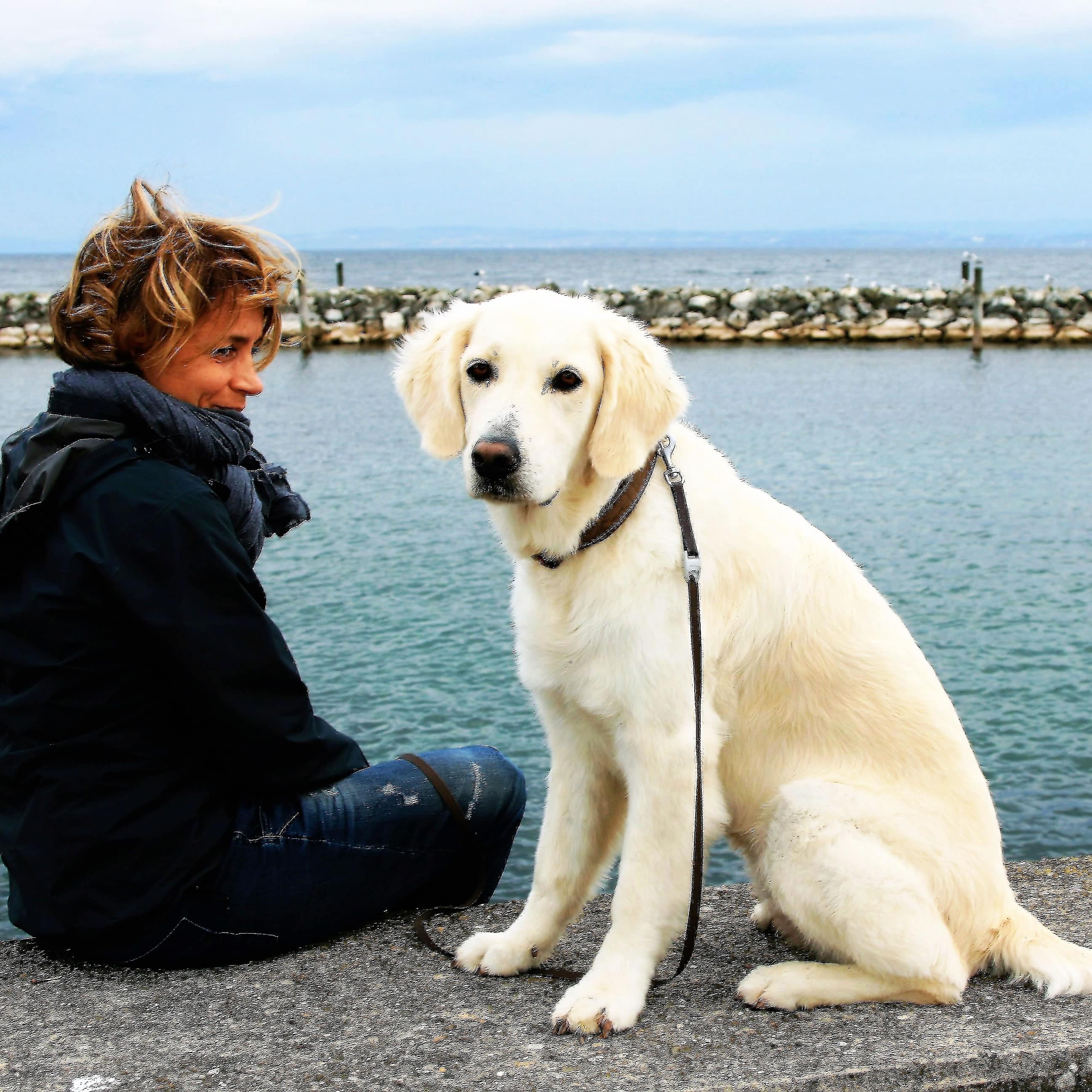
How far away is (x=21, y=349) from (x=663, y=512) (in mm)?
38519

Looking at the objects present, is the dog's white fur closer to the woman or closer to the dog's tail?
the dog's tail

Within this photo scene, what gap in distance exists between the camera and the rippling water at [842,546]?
7844mm

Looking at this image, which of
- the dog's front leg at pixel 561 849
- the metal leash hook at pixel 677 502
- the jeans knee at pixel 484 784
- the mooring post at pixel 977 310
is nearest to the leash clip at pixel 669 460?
the metal leash hook at pixel 677 502

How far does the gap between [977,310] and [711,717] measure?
34.4 meters

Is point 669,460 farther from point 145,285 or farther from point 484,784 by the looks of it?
point 145,285

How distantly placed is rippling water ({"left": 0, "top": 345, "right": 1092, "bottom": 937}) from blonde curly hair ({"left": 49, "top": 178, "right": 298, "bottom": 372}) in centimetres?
400

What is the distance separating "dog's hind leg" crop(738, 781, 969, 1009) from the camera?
8.55 feet

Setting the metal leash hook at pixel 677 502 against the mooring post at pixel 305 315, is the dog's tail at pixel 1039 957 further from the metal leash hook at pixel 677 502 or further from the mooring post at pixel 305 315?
the mooring post at pixel 305 315

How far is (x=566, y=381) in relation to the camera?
2.83 metres

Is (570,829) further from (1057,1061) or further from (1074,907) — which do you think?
(1074,907)

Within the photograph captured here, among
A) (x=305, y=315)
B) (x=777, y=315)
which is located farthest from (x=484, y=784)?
(x=305, y=315)

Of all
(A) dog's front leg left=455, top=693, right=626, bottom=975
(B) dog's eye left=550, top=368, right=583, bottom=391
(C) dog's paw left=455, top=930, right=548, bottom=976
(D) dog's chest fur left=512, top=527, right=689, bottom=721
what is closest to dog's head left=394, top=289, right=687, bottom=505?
(B) dog's eye left=550, top=368, right=583, bottom=391

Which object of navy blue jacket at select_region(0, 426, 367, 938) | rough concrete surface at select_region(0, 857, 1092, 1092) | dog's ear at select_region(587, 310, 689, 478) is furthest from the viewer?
dog's ear at select_region(587, 310, 689, 478)

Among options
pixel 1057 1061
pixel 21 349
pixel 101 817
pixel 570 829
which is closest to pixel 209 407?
pixel 101 817
